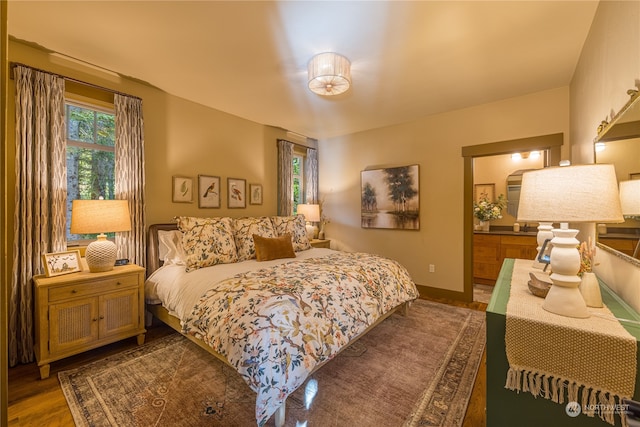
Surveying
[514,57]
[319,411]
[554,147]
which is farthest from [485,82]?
[319,411]

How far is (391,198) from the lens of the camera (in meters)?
4.23

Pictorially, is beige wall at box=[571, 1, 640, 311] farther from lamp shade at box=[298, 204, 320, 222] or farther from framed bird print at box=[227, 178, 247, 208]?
framed bird print at box=[227, 178, 247, 208]

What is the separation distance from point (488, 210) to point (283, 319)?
15.6ft

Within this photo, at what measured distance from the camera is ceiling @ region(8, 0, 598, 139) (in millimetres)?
1792

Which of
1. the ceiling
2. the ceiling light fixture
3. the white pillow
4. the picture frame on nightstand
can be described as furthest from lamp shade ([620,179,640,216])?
the picture frame on nightstand

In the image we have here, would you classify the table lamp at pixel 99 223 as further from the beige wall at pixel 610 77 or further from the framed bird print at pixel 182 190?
the beige wall at pixel 610 77

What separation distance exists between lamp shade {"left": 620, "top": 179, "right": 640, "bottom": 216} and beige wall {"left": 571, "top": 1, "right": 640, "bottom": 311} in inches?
10.4

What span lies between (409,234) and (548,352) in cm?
308

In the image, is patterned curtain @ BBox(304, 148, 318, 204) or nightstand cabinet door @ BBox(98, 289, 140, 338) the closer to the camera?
nightstand cabinet door @ BBox(98, 289, 140, 338)

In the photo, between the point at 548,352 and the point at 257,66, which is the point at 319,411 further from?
the point at 257,66

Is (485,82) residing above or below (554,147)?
above

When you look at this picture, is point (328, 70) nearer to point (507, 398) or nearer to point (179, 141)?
point (179, 141)

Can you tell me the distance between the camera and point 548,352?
3.47ft

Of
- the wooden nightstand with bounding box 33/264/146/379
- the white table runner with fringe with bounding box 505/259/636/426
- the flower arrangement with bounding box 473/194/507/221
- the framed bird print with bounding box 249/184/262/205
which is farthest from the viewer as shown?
the flower arrangement with bounding box 473/194/507/221
